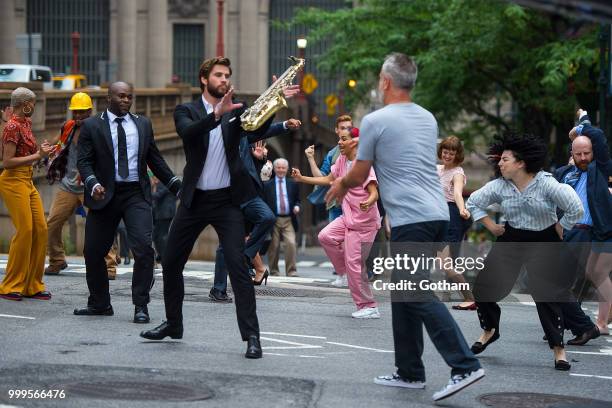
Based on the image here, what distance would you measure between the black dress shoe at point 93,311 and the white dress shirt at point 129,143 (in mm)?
1166

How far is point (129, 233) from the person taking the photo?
12078 mm

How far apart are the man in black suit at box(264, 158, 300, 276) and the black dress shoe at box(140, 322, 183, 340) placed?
10338 mm

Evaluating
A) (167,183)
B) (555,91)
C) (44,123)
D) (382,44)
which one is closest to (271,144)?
(382,44)

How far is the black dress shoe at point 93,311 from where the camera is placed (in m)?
12.4

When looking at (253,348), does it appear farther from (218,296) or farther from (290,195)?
(290,195)

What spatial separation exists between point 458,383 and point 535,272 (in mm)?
2123

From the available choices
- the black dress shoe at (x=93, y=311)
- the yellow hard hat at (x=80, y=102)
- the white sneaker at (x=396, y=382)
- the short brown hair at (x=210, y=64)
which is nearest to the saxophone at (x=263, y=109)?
the short brown hair at (x=210, y=64)

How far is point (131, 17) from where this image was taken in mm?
74750

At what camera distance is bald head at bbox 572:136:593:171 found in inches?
508

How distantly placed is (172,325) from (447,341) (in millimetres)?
2726

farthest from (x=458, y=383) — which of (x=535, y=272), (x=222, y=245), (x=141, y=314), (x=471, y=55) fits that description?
(x=471, y=55)

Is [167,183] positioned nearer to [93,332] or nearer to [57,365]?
[93,332]

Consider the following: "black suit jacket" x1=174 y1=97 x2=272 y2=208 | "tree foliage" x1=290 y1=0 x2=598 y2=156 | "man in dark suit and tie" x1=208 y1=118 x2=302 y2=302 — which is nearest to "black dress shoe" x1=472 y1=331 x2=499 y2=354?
"black suit jacket" x1=174 y1=97 x2=272 y2=208

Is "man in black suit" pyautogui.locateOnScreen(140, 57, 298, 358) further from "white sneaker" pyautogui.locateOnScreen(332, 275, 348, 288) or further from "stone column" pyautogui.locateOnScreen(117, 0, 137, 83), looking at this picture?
"stone column" pyautogui.locateOnScreen(117, 0, 137, 83)
